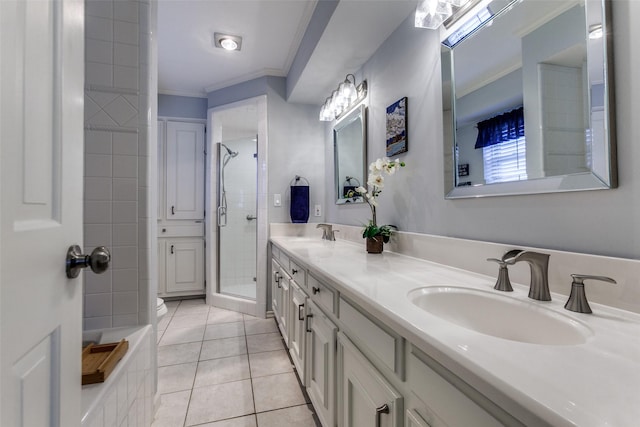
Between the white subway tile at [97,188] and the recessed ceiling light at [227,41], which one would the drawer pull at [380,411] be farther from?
the recessed ceiling light at [227,41]

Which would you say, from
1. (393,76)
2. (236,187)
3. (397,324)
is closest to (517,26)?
(393,76)

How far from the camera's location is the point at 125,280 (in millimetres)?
1398

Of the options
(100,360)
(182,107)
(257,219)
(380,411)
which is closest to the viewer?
(380,411)

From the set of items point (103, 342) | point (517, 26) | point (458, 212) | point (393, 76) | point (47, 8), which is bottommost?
point (103, 342)

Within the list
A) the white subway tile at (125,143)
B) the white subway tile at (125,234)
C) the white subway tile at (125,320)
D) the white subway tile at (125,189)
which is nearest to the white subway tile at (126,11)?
the white subway tile at (125,143)

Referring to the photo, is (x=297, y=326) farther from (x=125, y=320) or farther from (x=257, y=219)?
(x=257, y=219)

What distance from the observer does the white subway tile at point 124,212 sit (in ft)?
4.55

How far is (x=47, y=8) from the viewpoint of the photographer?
1.75 feet

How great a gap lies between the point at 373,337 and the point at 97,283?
131 centimetres

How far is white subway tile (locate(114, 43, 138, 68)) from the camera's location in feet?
4.52

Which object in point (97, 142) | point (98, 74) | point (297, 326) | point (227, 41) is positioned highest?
point (227, 41)

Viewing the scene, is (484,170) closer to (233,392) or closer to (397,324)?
(397,324)

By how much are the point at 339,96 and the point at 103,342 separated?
2050 mm

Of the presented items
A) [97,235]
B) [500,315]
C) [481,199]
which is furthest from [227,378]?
[481,199]
